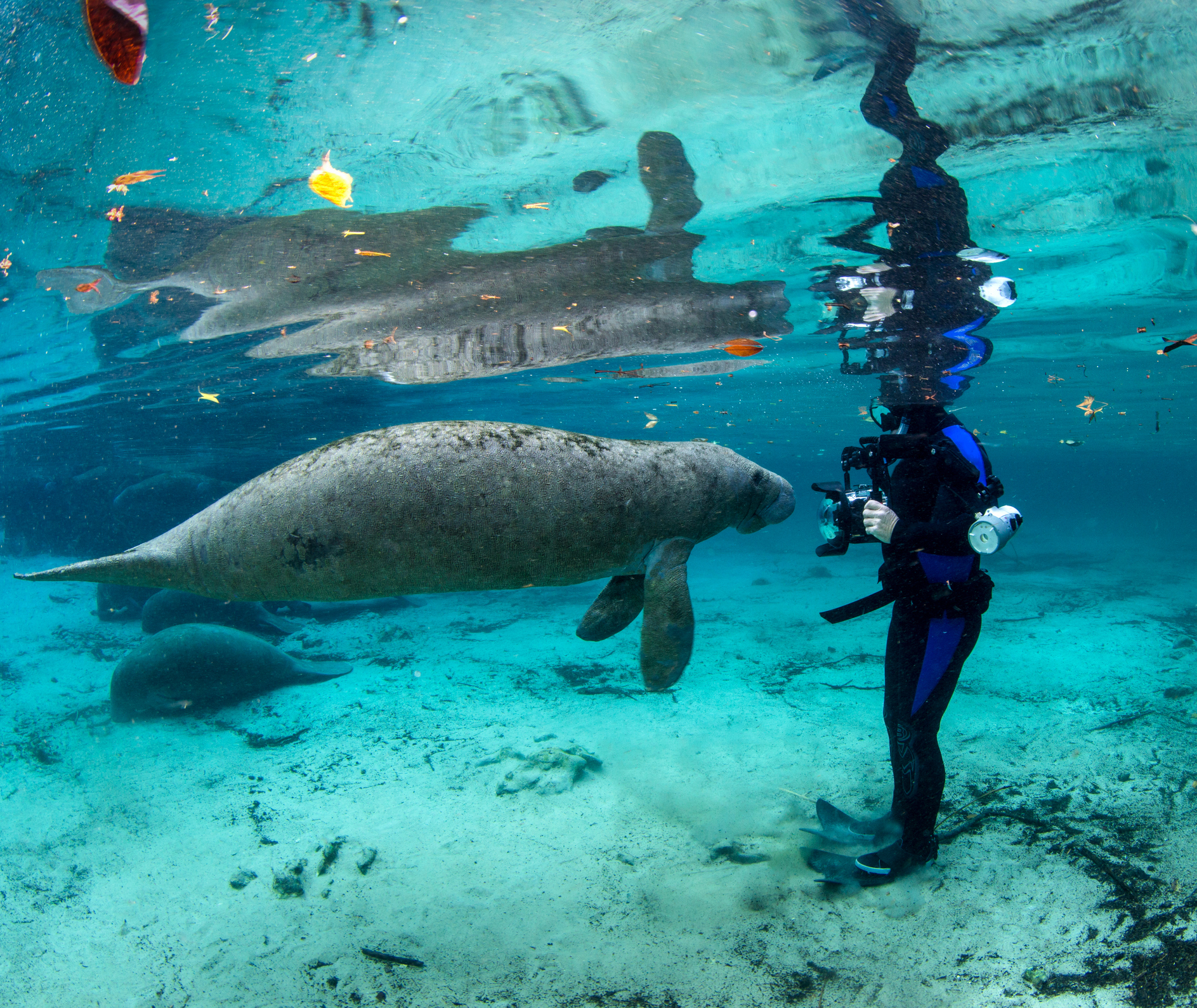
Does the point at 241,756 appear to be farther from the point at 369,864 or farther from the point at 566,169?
the point at 566,169

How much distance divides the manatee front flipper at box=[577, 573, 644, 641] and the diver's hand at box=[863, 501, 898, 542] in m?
1.49

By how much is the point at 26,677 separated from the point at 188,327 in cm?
698

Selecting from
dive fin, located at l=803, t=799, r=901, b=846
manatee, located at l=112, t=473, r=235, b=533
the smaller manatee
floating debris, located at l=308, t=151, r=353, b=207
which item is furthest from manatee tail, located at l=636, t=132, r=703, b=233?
manatee, located at l=112, t=473, r=235, b=533

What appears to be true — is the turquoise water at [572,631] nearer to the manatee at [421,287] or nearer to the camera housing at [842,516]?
the manatee at [421,287]

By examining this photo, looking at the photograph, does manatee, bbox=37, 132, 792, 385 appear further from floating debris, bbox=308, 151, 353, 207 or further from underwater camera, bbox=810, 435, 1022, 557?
underwater camera, bbox=810, 435, 1022, 557

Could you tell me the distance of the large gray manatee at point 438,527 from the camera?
2689 mm

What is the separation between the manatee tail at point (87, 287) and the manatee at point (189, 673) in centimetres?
466

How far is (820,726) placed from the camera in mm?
7125

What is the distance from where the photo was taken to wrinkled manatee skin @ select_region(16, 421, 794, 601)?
2.69 meters

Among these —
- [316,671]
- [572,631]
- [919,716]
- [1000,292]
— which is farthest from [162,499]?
[1000,292]

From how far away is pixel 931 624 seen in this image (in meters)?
3.91

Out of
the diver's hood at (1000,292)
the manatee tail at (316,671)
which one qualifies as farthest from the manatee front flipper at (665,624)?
the diver's hood at (1000,292)

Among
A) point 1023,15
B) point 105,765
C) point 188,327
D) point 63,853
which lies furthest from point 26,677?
→ point 1023,15

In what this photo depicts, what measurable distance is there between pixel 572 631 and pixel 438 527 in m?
10.3
